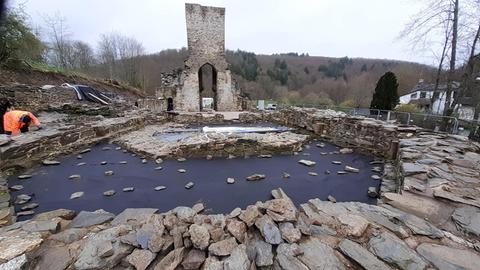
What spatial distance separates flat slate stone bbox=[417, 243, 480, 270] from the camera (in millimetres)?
1658

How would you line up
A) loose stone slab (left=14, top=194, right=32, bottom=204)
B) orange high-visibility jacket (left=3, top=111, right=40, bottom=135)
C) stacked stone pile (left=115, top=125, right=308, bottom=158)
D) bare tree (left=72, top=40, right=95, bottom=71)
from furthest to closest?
bare tree (left=72, top=40, right=95, bottom=71)
stacked stone pile (left=115, top=125, right=308, bottom=158)
orange high-visibility jacket (left=3, top=111, right=40, bottom=135)
loose stone slab (left=14, top=194, right=32, bottom=204)

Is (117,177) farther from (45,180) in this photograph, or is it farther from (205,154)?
(205,154)

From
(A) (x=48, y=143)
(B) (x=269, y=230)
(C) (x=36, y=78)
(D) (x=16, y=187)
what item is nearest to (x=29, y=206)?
(D) (x=16, y=187)

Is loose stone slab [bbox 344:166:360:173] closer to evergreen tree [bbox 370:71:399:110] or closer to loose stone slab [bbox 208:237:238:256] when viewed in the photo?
loose stone slab [bbox 208:237:238:256]

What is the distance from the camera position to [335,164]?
5309mm

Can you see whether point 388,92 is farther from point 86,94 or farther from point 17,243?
point 17,243

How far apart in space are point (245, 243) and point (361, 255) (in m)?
0.95

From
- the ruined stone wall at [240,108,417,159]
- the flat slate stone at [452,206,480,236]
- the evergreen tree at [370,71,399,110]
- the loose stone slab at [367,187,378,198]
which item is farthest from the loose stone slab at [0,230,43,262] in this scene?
the evergreen tree at [370,71,399,110]

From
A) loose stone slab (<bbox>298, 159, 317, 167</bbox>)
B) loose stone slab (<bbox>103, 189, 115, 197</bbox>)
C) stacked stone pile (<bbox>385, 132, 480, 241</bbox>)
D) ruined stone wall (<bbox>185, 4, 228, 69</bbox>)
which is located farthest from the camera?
ruined stone wall (<bbox>185, 4, 228, 69</bbox>)

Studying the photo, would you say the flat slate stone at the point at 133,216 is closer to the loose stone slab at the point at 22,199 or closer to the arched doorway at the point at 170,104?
the loose stone slab at the point at 22,199

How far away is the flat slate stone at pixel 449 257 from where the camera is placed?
1.66m

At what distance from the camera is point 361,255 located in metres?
1.78

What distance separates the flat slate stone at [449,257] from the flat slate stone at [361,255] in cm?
41

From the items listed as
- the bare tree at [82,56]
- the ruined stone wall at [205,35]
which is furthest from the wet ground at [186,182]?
the bare tree at [82,56]
